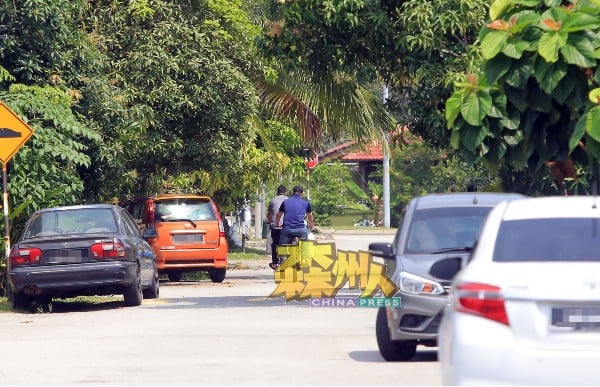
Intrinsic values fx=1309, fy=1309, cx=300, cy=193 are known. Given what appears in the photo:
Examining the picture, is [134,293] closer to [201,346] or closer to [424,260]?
[201,346]

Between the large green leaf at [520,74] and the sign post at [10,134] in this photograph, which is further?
the sign post at [10,134]

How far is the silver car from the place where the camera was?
40.2 ft

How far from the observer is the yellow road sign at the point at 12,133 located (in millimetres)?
20469

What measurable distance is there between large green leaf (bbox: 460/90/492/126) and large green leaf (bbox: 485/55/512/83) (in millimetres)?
443

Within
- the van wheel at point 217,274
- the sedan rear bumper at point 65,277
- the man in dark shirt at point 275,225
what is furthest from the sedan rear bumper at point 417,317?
the van wheel at point 217,274

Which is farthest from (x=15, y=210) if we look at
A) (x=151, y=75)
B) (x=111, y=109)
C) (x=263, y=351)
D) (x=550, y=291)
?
(x=550, y=291)

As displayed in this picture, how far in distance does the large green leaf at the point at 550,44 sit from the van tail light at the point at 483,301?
19.3 ft

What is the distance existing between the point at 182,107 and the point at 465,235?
47.5 ft

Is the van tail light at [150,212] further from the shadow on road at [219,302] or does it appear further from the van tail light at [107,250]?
→ the van tail light at [107,250]

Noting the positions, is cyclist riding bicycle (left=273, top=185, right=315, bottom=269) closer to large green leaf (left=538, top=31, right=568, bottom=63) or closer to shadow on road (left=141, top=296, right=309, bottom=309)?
shadow on road (left=141, top=296, right=309, bottom=309)

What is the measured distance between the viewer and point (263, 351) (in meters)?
13.5

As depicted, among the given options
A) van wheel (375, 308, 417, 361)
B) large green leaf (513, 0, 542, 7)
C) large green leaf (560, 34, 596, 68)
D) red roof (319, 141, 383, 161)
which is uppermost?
red roof (319, 141, 383, 161)

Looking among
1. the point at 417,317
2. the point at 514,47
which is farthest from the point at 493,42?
the point at 417,317

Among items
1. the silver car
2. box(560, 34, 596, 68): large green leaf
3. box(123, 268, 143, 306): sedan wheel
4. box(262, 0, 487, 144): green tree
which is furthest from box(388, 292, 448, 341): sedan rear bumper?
box(123, 268, 143, 306): sedan wheel
